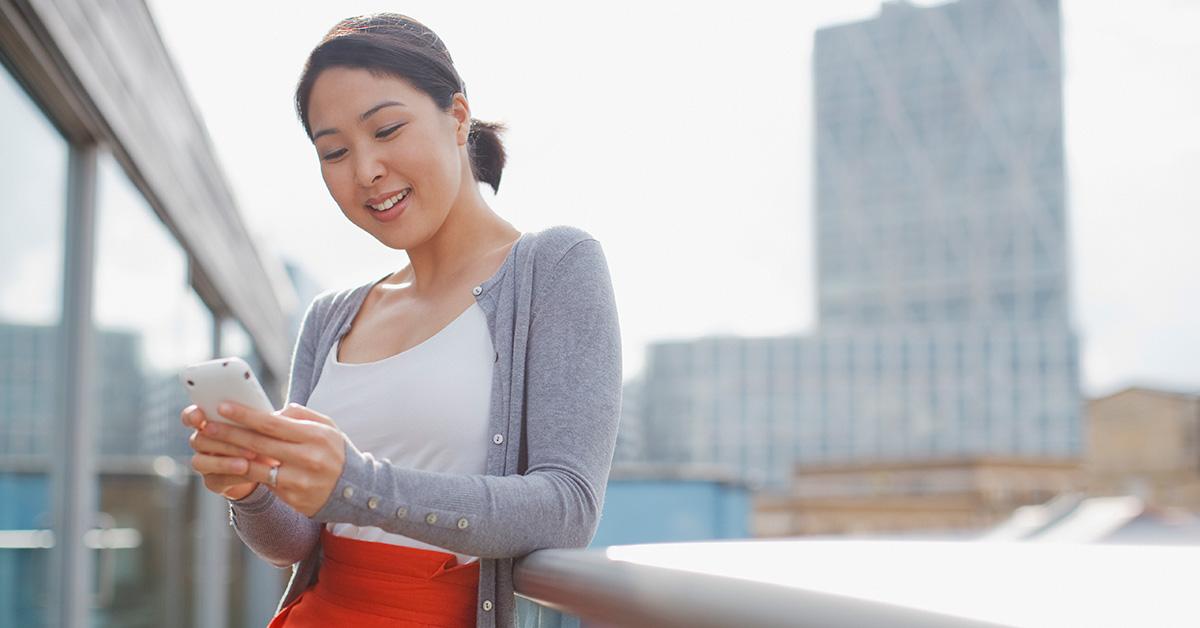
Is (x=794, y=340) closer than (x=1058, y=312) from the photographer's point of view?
Yes

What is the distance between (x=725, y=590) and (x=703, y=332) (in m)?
68.2

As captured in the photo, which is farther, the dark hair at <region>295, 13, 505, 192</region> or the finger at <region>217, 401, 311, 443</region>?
the dark hair at <region>295, 13, 505, 192</region>

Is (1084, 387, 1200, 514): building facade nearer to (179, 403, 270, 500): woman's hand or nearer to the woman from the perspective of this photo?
the woman

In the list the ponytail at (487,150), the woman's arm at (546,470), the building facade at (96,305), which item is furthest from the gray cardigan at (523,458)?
the building facade at (96,305)

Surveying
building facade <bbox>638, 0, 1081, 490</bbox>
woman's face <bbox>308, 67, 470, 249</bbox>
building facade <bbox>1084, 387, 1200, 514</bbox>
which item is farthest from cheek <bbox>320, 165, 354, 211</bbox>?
building facade <bbox>638, 0, 1081, 490</bbox>

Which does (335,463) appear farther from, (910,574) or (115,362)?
(115,362)

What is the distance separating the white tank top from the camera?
1438 mm

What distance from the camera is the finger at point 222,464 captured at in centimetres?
115

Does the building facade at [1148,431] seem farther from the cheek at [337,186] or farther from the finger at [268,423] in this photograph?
the finger at [268,423]

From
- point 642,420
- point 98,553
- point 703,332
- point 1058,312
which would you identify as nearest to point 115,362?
point 98,553

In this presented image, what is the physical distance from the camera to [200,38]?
4.86 meters

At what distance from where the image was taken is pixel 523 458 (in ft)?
4.59

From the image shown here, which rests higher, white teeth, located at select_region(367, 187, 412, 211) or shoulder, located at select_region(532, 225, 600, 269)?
white teeth, located at select_region(367, 187, 412, 211)

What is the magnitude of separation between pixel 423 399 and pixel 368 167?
0.30 meters
